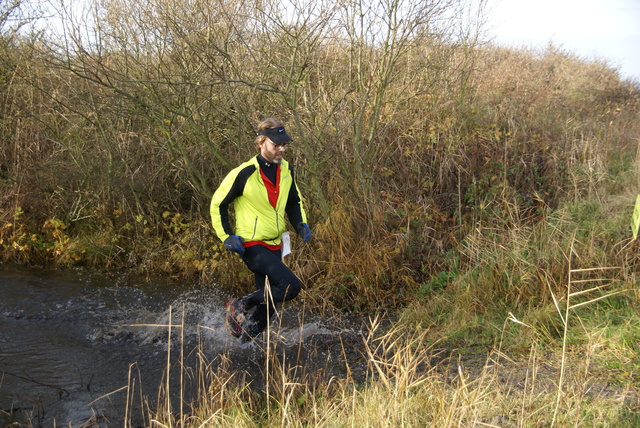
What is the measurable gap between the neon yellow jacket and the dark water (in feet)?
2.83

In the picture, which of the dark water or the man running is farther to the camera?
the man running

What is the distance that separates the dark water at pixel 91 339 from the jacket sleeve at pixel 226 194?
84cm

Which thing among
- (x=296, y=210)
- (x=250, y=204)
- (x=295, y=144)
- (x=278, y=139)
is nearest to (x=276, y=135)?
(x=278, y=139)

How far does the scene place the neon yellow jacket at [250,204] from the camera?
4859 mm

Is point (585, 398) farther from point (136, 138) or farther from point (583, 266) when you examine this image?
point (136, 138)

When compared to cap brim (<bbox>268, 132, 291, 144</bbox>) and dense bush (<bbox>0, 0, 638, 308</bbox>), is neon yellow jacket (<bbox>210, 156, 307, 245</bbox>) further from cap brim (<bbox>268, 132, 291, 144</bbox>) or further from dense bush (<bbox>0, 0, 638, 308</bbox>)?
dense bush (<bbox>0, 0, 638, 308</bbox>)

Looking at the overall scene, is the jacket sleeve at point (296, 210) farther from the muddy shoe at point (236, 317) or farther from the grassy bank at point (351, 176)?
the grassy bank at point (351, 176)

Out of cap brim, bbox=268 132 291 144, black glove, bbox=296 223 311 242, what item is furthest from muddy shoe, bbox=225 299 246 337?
cap brim, bbox=268 132 291 144

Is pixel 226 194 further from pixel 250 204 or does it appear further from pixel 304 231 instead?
pixel 304 231

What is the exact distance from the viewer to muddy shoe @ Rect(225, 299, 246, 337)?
5.33 meters

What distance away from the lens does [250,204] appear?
498 cm

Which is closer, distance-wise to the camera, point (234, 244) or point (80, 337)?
point (234, 244)

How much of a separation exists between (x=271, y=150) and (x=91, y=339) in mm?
2928

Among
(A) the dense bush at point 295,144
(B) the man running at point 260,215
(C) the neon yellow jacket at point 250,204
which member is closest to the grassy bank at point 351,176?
(A) the dense bush at point 295,144
